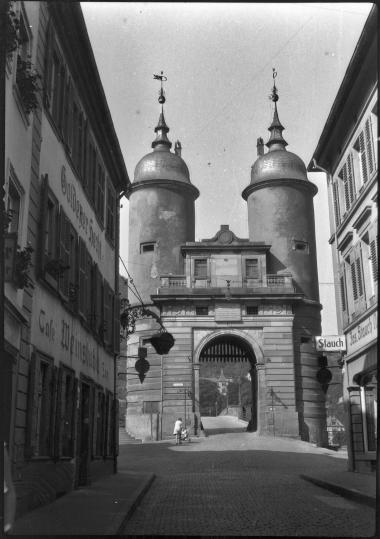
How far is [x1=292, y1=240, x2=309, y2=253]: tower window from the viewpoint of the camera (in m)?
47.0

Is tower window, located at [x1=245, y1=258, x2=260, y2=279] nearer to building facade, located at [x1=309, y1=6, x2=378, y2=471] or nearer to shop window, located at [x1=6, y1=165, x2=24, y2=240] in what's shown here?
building facade, located at [x1=309, y1=6, x2=378, y2=471]

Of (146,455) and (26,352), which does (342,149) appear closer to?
(26,352)

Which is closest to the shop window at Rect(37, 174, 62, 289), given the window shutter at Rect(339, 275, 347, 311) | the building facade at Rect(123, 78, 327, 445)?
the window shutter at Rect(339, 275, 347, 311)

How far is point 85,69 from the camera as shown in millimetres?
16078

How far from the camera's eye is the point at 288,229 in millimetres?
47375

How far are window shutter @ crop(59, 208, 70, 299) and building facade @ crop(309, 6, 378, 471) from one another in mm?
6820

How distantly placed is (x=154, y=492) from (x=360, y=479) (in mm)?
5185

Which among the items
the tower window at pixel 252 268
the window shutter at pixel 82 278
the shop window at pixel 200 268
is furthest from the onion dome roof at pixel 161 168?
the window shutter at pixel 82 278

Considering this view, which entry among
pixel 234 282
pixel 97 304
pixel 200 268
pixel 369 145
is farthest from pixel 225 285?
pixel 369 145

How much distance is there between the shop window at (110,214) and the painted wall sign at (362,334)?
7.48 meters

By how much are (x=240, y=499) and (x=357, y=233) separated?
8361 mm

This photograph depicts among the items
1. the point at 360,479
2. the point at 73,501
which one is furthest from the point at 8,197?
the point at 360,479

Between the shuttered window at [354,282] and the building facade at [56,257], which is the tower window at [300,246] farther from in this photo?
the building facade at [56,257]

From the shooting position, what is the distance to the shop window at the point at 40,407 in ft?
36.3
